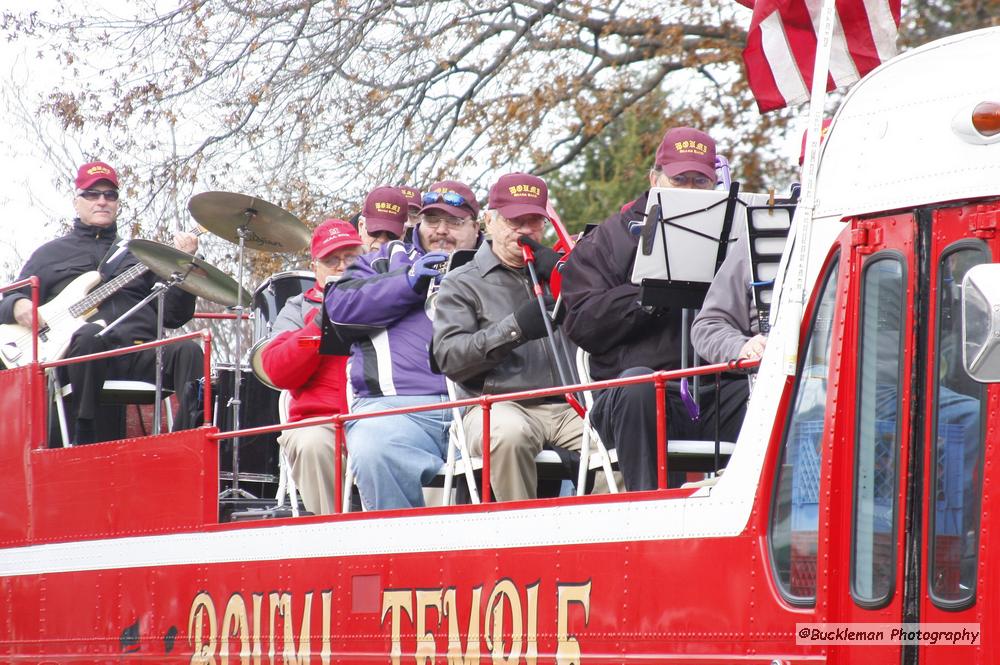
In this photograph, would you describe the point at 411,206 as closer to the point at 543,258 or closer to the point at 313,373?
the point at 313,373

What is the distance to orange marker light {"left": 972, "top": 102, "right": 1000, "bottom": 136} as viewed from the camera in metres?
4.40

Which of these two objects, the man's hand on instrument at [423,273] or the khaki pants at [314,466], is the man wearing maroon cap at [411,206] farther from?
the khaki pants at [314,466]

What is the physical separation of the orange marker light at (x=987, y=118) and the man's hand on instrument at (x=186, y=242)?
5.78 m

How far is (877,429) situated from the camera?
450 centimetres

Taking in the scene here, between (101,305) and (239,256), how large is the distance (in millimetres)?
904

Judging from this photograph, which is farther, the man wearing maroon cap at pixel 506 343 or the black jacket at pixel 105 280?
the black jacket at pixel 105 280

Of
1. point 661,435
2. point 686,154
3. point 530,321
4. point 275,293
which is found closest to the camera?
point 661,435

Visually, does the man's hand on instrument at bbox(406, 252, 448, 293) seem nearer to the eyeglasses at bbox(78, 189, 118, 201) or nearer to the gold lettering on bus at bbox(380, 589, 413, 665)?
the gold lettering on bus at bbox(380, 589, 413, 665)

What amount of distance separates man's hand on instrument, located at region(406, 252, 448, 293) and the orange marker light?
3.24 metres

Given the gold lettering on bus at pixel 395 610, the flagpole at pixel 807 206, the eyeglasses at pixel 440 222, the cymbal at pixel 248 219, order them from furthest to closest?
the cymbal at pixel 248 219 → the eyeglasses at pixel 440 222 → the gold lettering on bus at pixel 395 610 → the flagpole at pixel 807 206

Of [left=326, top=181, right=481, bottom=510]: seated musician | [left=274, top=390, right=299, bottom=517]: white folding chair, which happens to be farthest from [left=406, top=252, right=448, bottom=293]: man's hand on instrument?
[left=274, top=390, right=299, bottom=517]: white folding chair

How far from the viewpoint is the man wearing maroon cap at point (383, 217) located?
29.4 feet

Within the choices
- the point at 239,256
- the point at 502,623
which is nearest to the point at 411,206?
the point at 239,256

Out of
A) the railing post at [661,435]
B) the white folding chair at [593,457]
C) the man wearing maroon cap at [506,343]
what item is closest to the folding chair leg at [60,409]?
the man wearing maroon cap at [506,343]
